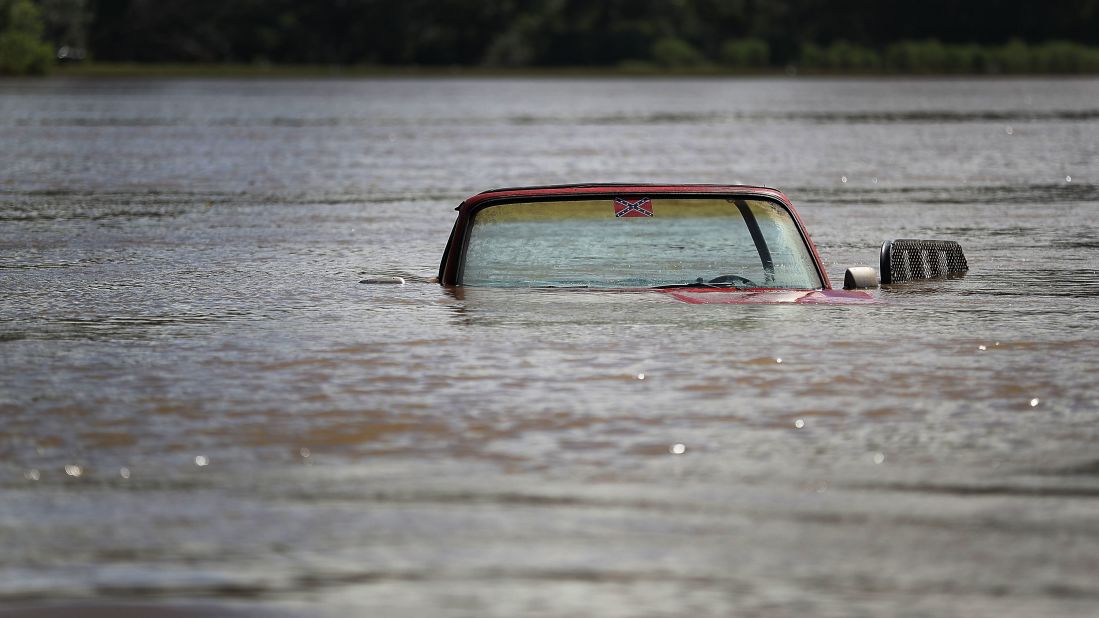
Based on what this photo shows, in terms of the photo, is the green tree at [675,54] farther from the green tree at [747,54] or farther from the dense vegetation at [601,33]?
the green tree at [747,54]

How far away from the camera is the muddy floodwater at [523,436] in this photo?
6426mm

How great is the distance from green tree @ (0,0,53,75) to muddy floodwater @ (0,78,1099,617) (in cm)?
11372

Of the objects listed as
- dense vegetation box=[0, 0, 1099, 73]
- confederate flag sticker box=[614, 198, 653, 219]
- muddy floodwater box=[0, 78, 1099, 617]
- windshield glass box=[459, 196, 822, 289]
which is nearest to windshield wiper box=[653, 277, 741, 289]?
windshield glass box=[459, 196, 822, 289]

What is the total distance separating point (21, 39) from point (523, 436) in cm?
12982

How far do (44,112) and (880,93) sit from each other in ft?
174


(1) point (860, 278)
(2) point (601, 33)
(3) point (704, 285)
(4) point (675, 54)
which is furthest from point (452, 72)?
(1) point (860, 278)

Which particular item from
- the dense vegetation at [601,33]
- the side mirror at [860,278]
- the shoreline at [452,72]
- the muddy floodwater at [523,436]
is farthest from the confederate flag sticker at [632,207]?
the dense vegetation at [601,33]

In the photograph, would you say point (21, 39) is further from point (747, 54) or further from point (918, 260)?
point (918, 260)

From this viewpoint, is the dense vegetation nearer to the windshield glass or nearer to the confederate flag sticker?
the windshield glass

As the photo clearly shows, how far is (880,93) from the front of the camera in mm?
112875

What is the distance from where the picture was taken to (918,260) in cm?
1438

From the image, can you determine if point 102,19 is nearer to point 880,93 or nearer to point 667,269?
point 880,93

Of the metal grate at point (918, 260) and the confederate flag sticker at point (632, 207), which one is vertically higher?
the confederate flag sticker at point (632, 207)

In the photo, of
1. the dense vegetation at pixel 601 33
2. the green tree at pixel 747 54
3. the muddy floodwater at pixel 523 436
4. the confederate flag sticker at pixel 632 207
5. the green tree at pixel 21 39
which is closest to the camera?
the muddy floodwater at pixel 523 436
